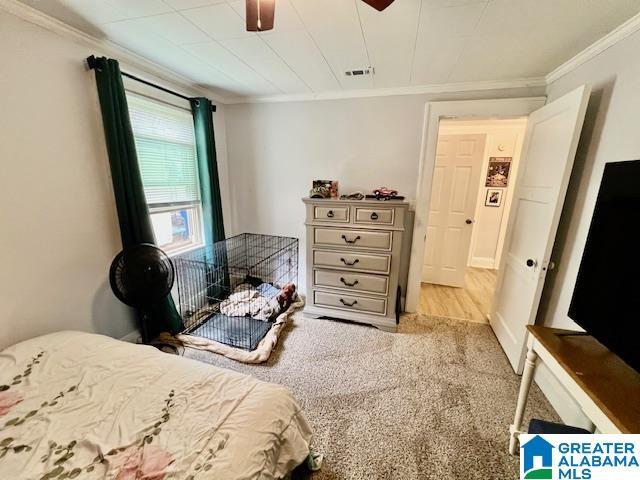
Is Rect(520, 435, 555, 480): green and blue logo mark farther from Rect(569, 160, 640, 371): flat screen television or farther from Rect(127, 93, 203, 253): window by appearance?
Rect(127, 93, 203, 253): window

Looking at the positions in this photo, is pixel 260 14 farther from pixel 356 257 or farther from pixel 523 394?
pixel 523 394

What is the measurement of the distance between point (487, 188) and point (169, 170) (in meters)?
4.59

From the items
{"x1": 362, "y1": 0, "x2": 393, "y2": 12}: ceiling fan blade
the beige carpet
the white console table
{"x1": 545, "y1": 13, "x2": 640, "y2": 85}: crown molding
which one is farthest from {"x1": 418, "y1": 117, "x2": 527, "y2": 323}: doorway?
{"x1": 362, "y1": 0, "x2": 393, "y2": 12}: ceiling fan blade

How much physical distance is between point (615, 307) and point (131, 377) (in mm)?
2184

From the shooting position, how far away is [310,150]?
294 cm

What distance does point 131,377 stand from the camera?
1206 mm

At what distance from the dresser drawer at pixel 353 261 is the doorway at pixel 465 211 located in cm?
95

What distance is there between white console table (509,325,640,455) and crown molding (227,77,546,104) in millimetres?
2139

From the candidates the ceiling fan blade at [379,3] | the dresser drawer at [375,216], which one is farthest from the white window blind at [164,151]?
the ceiling fan blade at [379,3]

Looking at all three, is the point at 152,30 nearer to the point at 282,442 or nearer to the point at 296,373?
the point at 282,442

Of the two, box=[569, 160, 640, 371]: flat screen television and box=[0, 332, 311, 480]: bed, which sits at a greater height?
A: box=[569, 160, 640, 371]: flat screen television

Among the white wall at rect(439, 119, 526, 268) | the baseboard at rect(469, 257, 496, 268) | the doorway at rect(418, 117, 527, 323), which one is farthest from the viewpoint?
the baseboard at rect(469, 257, 496, 268)

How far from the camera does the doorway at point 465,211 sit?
129 inches

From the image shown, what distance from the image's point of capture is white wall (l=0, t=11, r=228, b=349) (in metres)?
1.46
